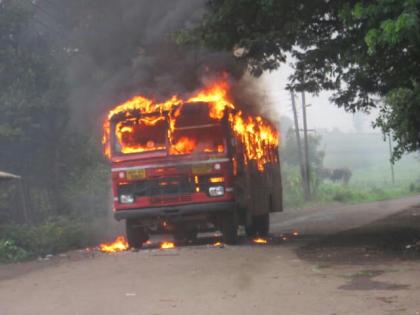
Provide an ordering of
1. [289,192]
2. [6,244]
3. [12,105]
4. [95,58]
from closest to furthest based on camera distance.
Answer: [6,244] → [95,58] → [12,105] → [289,192]

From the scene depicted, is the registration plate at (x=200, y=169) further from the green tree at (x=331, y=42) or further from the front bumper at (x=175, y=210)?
the green tree at (x=331, y=42)

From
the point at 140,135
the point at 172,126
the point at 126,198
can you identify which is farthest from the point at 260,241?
the point at 140,135

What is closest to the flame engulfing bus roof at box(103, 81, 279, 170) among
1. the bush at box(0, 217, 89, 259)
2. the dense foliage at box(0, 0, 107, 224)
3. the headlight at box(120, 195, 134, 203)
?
the headlight at box(120, 195, 134, 203)

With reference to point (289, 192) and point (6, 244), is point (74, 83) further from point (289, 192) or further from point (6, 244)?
point (289, 192)

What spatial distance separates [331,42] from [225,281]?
524 centimetres

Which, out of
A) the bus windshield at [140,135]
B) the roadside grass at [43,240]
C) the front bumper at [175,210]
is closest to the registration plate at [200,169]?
the front bumper at [175,210]

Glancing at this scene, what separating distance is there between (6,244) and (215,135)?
551 cm

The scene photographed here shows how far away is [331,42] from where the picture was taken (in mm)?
12414

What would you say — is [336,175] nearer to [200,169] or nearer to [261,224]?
[261,224]

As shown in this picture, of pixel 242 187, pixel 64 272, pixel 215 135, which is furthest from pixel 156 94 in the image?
pixel 64 272

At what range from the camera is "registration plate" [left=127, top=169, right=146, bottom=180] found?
543 inches

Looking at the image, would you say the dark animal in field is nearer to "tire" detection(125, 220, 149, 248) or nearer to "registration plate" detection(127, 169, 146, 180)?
"tire" detection(125, 220, 149, 248)

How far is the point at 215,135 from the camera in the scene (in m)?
13.6

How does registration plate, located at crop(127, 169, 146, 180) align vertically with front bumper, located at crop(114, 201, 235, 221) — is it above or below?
above
